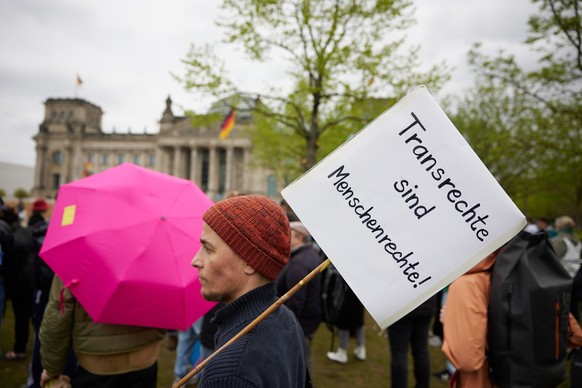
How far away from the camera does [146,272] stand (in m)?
2.01

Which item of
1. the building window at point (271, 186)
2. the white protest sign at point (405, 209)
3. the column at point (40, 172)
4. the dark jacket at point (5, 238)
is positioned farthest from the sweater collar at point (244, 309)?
the column at point (40, 172)

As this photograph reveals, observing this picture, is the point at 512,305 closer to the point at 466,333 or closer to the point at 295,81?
the point at 466,333

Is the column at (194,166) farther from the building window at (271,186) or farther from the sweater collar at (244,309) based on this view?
the sweater collar at (244,309)

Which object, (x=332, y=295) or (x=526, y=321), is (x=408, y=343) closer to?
(x=332, y=295)

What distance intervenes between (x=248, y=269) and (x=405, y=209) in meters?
0.64

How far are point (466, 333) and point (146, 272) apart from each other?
78.4 inches

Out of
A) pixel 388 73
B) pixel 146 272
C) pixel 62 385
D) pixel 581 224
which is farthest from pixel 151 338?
pixel 581 224

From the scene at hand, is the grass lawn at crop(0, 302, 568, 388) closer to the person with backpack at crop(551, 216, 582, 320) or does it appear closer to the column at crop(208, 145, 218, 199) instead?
the person with backpack at crop(551, 216, 582, 320)

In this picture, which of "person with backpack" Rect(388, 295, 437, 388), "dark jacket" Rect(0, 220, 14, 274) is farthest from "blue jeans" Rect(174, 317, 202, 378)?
"dark jacket" Rect(0, 220, 14, 274)

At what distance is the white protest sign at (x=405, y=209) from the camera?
1.31 metres

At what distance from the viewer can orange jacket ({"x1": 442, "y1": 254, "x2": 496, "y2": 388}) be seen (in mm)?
2270

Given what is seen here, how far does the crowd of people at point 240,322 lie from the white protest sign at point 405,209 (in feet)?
0.77

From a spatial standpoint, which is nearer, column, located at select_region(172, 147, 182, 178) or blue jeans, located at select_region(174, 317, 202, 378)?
blue jeans, located at select_region(174, 317, 202, 378)

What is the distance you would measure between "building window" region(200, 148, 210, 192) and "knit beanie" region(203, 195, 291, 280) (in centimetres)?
5615
